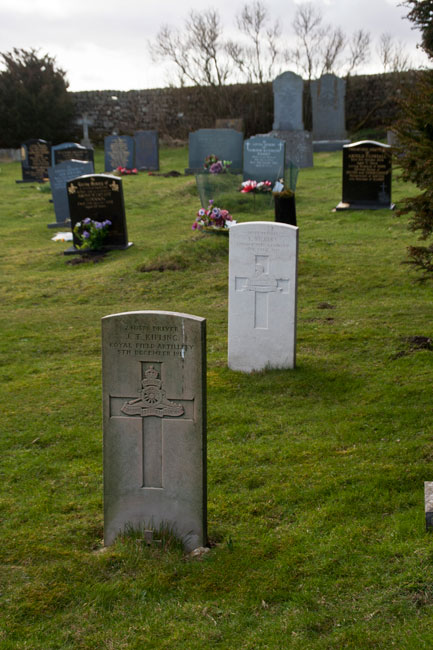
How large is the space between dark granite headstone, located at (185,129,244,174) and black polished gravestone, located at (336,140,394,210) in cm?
631

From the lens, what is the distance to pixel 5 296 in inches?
442

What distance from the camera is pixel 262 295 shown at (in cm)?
701

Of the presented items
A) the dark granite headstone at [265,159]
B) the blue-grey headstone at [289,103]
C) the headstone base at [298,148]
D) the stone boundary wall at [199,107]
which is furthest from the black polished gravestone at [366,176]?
the stone boundary wall at [199,107]

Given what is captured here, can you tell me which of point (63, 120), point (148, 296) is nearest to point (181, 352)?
point (148, 296)

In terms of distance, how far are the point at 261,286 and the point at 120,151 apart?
62.2 feet

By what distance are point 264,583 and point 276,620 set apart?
32 cm

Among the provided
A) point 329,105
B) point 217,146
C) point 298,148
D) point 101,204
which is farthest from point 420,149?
point 329,105

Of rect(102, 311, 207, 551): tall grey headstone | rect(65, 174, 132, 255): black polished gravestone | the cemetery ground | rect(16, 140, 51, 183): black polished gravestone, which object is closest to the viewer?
the cemetery ground

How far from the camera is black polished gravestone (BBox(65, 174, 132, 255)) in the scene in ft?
44.6

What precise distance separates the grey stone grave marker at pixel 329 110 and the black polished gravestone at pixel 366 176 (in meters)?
12.1

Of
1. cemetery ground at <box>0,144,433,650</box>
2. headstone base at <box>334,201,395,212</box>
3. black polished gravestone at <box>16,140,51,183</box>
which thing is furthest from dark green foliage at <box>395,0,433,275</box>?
black polished gravestone at <box>16,140,51,183</box>

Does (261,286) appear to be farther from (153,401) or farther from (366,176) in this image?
(366,176)

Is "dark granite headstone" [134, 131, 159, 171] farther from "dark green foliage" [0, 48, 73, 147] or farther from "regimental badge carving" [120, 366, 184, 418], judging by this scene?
"regimental badge carving" [120, 366, 184, 418]

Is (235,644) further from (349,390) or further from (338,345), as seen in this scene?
(338,345)
